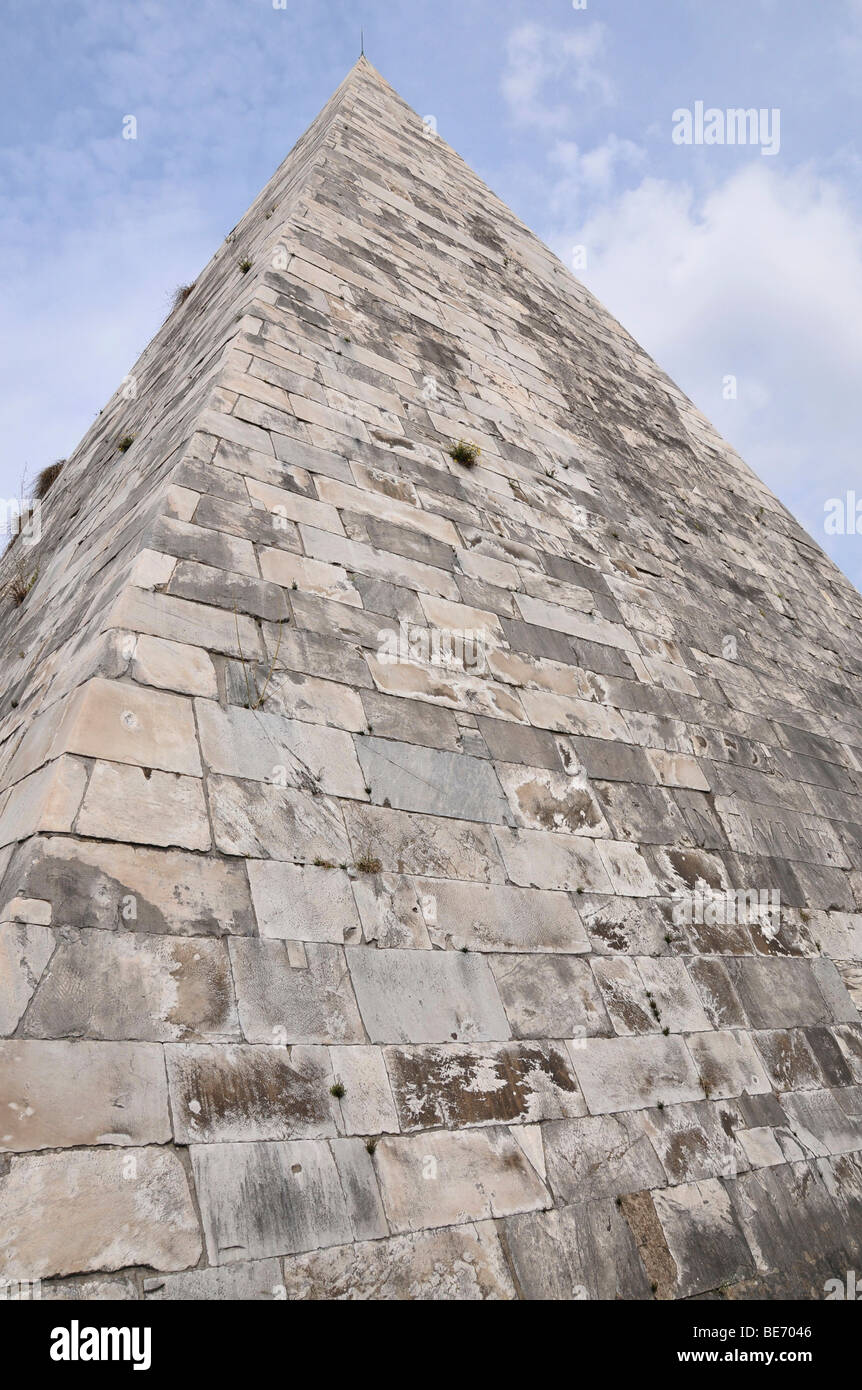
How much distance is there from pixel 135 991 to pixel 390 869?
968 mm

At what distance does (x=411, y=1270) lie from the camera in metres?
2.12

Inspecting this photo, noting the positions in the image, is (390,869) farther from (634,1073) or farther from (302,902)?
(634,1073)

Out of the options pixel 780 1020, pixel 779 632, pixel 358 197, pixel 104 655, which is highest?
pixel 358 197

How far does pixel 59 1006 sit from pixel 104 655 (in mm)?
1115

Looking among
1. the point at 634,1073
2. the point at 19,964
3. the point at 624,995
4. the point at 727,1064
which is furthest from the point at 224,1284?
the point at 727,1064

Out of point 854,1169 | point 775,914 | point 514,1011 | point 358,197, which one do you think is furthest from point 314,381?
point 854,1169

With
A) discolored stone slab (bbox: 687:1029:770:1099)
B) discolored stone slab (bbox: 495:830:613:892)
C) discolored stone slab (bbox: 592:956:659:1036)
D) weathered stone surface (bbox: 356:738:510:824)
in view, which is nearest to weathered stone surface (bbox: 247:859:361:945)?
weathered stone surface (bbox: 356:738:510:824)

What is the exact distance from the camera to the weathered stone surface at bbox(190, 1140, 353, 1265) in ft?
6.30

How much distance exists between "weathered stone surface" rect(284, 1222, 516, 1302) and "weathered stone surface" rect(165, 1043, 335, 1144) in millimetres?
290

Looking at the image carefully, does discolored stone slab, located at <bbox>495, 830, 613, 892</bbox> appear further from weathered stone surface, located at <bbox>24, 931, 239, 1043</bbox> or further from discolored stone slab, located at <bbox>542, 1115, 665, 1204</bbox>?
weathered stone surface, located at <bbox>24, 931, 239, 1043</bbox>

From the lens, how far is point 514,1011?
2.82 meters

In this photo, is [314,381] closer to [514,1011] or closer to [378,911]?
[378,911]

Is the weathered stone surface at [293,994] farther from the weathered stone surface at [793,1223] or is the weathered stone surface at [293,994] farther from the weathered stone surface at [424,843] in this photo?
the weathered stone surface at [793,1223]

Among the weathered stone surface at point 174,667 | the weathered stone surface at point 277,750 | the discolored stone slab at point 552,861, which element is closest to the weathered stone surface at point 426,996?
the discolored stone slab at point 552,861
